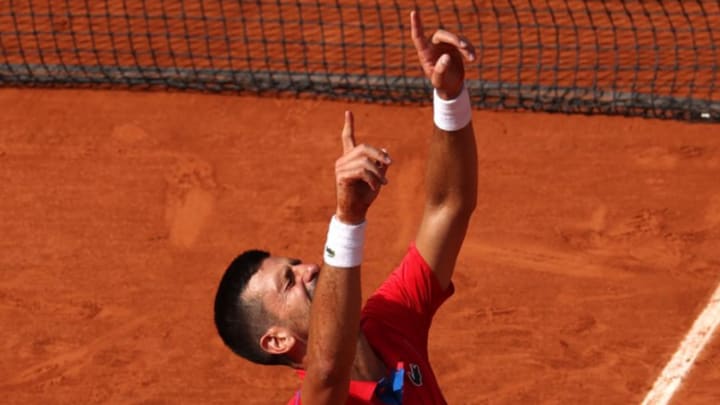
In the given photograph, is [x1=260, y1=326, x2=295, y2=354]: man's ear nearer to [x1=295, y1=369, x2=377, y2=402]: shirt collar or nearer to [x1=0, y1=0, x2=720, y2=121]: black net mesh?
[x1=295, y1=369, x2=377, y2=402]: shirt collar

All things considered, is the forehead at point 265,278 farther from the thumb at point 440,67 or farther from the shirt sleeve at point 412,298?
the thumb at point 440,67

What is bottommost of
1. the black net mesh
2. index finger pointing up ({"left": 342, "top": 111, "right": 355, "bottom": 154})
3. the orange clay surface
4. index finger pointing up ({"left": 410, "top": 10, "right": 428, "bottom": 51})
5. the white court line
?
the white court line

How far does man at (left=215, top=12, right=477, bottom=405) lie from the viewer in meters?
4.52

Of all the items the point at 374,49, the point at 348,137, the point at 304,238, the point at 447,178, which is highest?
the point at 348,137

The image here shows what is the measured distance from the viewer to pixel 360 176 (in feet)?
13.9

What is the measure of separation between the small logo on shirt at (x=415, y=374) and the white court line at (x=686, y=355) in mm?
3398

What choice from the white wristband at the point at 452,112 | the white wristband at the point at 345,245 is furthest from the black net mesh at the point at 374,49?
the white wristband at the point at 345,245

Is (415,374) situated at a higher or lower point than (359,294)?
lower

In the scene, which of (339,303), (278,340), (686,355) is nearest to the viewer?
(339,303)

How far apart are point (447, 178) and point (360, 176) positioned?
1.31 m

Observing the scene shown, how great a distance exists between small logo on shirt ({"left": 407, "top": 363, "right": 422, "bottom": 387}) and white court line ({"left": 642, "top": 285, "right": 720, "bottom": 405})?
3.40 m

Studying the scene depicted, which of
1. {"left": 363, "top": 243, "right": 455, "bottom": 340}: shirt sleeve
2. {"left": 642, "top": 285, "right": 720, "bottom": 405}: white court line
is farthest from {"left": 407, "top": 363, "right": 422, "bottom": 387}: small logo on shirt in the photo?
{"left": 642, "top": 285, "right": 720, "bottom": 405}: white court line

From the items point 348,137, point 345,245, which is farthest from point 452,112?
point 345,245

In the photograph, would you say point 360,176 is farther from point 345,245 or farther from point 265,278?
point 265,278
